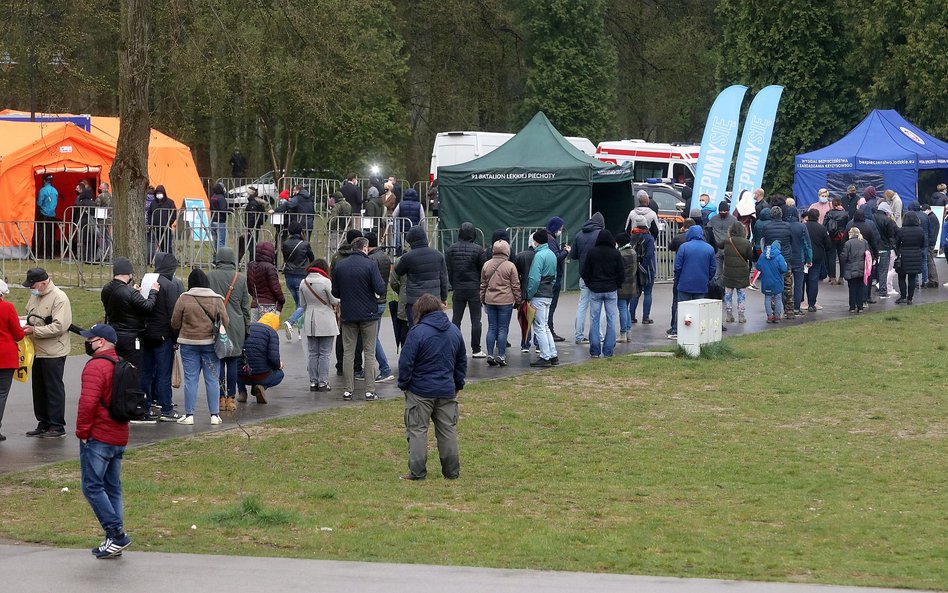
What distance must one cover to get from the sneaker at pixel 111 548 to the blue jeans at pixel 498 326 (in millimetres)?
8655

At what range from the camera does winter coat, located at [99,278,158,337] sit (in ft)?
41.2

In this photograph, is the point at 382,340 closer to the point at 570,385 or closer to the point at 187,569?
the point at 570,385

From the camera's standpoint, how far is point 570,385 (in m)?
15.7

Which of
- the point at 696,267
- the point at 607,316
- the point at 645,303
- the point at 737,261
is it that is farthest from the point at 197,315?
the point at 737,261

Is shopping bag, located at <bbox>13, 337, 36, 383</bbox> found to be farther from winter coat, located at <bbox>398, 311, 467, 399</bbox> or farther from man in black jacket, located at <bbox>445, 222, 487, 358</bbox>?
man in black jacket, located at <bbox>445, 222, 487, 358</bbox>

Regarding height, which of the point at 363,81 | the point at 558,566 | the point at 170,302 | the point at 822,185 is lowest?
the point at 558,566

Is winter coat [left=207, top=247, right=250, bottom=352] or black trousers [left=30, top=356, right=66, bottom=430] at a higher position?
winter coat [left=207, top=247, right=250, bottom=352]

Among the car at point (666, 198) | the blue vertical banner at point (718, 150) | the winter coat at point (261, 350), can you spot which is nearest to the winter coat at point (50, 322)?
the winter coat at point (261, 350)

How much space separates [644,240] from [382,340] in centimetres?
449

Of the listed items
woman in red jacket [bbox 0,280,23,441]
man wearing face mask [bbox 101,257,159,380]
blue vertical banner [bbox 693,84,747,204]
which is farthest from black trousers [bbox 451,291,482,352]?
blue vertical banner [bbox 693,84,747,204]

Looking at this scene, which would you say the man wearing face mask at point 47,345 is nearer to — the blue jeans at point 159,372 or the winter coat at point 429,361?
the blue jeans at point 159,372

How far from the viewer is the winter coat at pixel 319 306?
47.5 feet

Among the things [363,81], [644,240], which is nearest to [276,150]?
[363,81]

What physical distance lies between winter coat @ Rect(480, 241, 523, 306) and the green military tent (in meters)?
9.16
